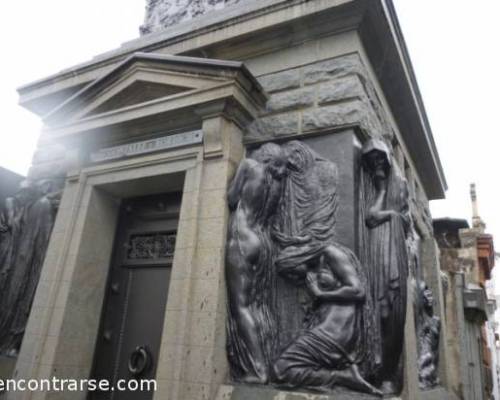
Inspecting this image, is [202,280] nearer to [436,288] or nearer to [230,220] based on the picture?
[230,220]

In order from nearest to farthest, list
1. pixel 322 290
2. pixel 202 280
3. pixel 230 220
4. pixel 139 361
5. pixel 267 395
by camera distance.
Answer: pixel 267 395, pixel 322 290, pixel 202 280, pixel 230 220, pixel 139 361

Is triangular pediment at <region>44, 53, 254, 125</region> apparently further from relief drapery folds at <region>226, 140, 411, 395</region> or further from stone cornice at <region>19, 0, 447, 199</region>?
relief drapery folds at <region>226, 140, 411, 395</region>

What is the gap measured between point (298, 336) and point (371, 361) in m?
0.64

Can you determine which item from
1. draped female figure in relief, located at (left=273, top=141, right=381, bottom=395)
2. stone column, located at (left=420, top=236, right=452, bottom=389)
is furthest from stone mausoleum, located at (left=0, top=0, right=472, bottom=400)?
stone column, located at (left=420, top=236, right=452, bottom=389)

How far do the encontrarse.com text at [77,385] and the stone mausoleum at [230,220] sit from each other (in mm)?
63

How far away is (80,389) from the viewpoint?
182 inches

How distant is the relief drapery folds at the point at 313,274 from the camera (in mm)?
3428

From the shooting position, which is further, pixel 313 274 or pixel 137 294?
pixel 137 294

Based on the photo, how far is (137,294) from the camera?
4.96 meters

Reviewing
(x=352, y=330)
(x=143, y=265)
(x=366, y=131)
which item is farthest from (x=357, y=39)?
(x=143, y=265)

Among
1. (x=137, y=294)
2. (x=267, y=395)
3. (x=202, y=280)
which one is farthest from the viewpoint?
(x=137, y=294)

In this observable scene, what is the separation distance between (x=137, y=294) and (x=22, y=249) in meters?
2.11

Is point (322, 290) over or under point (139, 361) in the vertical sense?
over

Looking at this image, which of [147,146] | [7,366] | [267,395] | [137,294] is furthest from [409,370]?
[7,366]
